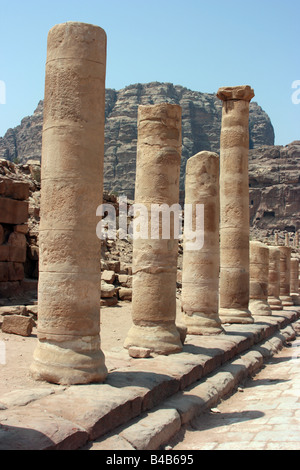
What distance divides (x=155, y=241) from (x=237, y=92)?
24.2ft

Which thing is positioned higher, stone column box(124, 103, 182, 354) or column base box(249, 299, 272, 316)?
stone column box(124, 103, 182, 354)

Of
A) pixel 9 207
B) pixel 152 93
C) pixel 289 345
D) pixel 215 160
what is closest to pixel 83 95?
pixel 215 160

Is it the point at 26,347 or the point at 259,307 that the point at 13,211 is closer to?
the point at 26,347

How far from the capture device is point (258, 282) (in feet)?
56.6

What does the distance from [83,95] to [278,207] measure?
245 feet

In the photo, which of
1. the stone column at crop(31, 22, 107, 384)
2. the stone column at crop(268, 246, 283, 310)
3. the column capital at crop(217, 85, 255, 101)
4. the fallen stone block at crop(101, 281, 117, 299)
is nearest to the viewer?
the stone column at crop(31, 22, 107, 384)

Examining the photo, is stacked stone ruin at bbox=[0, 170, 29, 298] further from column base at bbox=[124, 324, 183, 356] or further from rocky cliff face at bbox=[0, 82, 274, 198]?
rocky cliff face at bbox=[0, 82, 274, 198]

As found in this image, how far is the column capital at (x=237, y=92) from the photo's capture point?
15.0 metres

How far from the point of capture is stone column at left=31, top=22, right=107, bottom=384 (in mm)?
6727

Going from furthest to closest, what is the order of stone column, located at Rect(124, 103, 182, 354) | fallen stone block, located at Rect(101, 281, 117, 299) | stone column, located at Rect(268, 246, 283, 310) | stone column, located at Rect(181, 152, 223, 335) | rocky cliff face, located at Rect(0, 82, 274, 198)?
rocky cliff face, located at Rect(0, 82, 274, 198)
stone column, located at Rect(268, 246, 283, 310)
fallen stone block, located at Rect(101, 281, 117, 299)
stone column, located at Rect(181, 152, 223, 335)
stone column, located at Rect(124, 103, 182, 354)

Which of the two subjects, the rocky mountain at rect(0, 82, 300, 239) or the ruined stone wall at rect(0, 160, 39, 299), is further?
the rocky mountain at rect(0, 82, 300, 239)

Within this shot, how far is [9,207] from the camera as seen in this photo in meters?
14.7

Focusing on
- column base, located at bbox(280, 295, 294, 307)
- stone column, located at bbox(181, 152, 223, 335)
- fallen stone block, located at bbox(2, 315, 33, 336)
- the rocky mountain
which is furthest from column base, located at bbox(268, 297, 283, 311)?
the rocky mountain

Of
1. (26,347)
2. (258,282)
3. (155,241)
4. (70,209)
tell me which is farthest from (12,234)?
(70,209)
